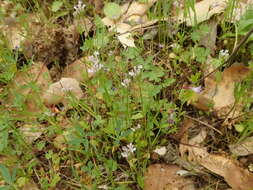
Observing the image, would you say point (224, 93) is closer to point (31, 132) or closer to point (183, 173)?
point (183, 173)

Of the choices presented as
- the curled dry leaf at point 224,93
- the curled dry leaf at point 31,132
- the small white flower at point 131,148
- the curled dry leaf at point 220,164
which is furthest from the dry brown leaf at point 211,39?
the curled dry leaf at point 31,132

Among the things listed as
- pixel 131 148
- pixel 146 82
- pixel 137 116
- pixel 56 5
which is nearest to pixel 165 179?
pixel 131 148

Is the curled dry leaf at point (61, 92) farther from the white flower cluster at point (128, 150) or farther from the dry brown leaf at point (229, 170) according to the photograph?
the dry brown leaf at point (229, 170)

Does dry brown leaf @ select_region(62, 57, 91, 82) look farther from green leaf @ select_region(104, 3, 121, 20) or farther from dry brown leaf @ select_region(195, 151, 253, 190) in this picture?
dry brown leaf @ select_region(195, 151, 253, 190)

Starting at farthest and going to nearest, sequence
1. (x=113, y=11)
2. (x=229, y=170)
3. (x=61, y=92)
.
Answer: (x=113, y=11) → (x=61, y=92) → (x=229, y=170)

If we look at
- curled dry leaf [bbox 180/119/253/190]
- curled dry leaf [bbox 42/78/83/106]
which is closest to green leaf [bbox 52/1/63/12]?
curled dry leaf [bbox 42/78/83/106]
